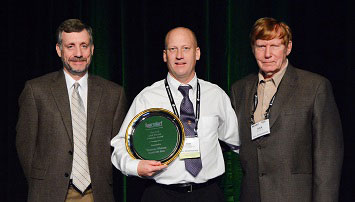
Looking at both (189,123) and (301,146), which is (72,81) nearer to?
(189,123)

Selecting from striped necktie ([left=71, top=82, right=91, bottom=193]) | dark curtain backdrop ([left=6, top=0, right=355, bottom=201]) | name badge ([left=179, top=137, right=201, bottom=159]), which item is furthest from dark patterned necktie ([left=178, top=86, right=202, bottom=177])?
dark curtain backdrop ([left=6, top=0, right=355, bottom=201])

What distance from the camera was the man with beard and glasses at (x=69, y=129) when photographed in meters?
2.64

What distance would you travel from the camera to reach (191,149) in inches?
102

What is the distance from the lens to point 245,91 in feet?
9.27

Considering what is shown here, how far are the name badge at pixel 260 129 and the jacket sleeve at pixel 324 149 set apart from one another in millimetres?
253

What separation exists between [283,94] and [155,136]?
29.8 inches

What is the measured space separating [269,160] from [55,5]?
2.34 meters

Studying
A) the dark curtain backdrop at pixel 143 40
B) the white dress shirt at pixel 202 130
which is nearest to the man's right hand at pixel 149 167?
the white dress shirt at pixel 202 130

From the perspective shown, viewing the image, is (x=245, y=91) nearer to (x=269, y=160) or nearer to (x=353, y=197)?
(x=269, y=160)

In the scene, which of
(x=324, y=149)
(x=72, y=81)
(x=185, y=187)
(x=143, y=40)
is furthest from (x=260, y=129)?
(x=143, y=40)

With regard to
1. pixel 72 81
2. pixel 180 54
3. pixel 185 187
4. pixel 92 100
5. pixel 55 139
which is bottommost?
pixel 185 187

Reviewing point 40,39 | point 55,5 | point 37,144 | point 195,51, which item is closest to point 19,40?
point 40,39

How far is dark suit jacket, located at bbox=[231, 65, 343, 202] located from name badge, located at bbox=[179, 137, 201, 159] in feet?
1.15

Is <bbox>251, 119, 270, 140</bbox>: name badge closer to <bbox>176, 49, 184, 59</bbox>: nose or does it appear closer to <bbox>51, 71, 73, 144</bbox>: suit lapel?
<bbox>176, 49, 184, 59</bbox>: nose
